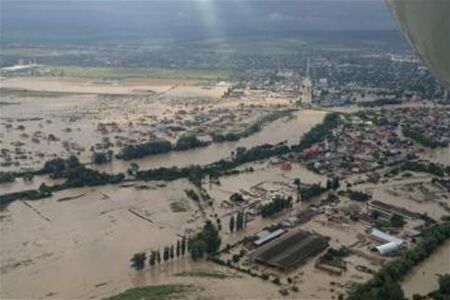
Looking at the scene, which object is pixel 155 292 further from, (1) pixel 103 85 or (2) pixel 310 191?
(1) pixel 103 85

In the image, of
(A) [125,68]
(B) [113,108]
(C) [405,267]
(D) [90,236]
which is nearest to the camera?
(C) [405,267]

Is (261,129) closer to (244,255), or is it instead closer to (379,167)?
(379,167)

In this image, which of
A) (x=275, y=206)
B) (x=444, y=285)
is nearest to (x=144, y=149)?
(x=275, y=206)

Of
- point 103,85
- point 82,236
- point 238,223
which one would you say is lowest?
point 82,236

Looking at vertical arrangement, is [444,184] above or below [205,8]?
below

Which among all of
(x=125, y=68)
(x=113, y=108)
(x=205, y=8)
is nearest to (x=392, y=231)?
(x=113, y=108)

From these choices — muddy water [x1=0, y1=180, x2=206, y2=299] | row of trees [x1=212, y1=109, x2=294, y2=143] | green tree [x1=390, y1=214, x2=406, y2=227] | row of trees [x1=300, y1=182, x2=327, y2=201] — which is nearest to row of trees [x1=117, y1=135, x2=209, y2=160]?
row of trees [x1=212, y1=109, x2=294, y2=143]

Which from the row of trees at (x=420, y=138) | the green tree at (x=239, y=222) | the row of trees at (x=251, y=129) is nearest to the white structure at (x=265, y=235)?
the green tree at (x=239, y=222)
